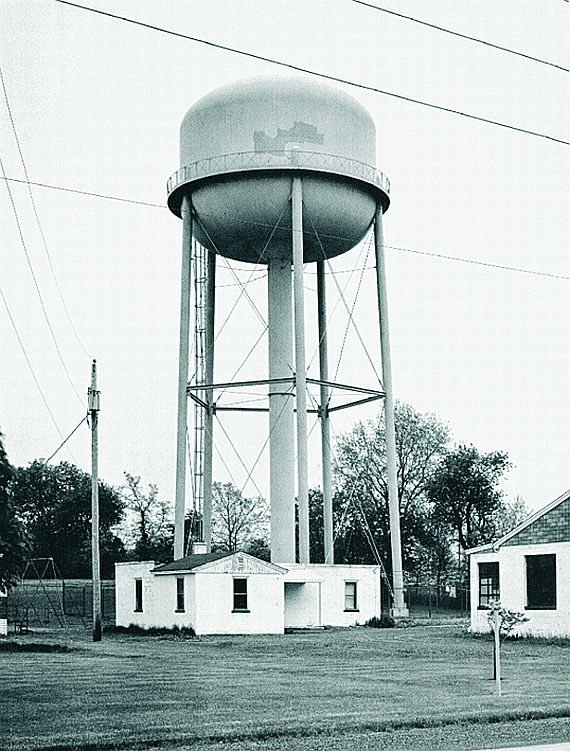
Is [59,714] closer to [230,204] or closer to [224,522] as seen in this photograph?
[230,204]

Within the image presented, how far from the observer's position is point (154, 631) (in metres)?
41.4

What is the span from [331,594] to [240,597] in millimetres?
4942

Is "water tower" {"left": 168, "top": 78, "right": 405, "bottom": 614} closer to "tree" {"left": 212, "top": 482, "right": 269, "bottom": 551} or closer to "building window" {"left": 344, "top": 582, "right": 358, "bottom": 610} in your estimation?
"building window" {"left": 344, "top": 582, "right": 358, "bottom": 610}

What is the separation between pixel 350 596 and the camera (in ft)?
150

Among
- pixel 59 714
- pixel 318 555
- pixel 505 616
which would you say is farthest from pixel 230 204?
pixel 318 555

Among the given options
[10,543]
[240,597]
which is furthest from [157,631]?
[10,543]

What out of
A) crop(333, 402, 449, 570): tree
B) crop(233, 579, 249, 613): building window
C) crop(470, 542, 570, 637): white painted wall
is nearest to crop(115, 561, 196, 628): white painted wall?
crop(233, 579, 249, 613): building window

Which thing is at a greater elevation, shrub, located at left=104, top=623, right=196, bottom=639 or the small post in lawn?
the small post in lawn

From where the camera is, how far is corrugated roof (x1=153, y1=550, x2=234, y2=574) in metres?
40.9

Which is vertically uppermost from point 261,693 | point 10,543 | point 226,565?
point 10,543

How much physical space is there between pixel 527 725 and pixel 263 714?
10.6ft

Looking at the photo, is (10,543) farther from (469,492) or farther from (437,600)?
(469,492)

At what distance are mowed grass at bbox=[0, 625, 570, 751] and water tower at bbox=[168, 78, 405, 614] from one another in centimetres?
1294

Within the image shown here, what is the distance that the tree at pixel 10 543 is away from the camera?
665 inches
